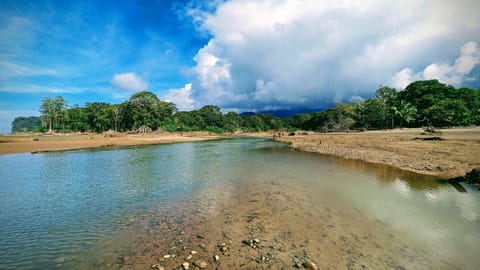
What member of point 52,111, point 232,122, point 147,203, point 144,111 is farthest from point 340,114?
point 52,111

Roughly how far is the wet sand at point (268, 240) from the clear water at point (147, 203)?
2.68 feet

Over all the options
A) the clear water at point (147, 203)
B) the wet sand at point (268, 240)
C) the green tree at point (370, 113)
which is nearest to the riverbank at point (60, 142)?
the clear water at point (147, 203)

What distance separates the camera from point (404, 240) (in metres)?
6.05

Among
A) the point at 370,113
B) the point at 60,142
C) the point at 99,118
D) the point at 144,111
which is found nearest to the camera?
the point at 60,142

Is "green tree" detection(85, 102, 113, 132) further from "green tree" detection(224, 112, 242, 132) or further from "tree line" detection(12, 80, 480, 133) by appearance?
"green tree" detection(224, 112, 242, 132)

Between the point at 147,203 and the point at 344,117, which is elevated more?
the point at 344,117

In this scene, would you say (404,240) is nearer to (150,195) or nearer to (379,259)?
(379,259)

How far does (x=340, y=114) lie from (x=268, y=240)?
98847mm

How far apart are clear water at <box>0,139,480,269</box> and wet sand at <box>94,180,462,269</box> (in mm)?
817

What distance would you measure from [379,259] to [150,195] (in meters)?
10.6

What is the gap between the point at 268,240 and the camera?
618 cm

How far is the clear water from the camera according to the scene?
589cm

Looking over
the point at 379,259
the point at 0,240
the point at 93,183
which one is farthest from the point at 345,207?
the point at 93,183

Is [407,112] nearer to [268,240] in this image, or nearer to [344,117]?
[344,117]
